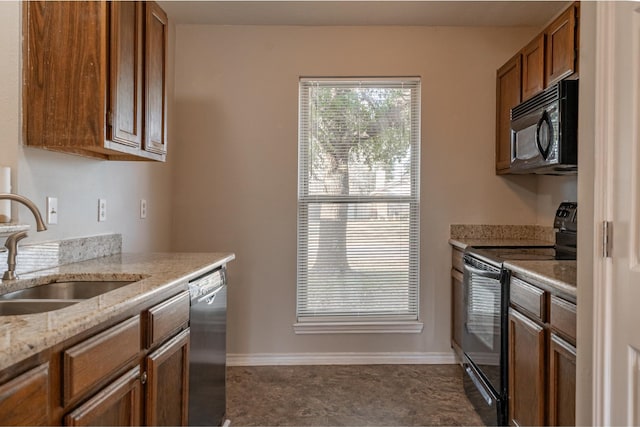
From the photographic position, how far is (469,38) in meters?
3.10

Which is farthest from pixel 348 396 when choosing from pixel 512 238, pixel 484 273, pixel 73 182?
pixel 73 182

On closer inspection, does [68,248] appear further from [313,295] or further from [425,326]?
[425,326]

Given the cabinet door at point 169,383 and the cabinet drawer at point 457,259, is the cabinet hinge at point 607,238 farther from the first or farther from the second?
the cabinet drawer at point 457,259

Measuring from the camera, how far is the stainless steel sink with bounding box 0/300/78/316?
1.31 m

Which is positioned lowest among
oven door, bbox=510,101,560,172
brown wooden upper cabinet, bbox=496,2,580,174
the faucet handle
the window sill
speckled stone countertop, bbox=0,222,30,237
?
the window sill

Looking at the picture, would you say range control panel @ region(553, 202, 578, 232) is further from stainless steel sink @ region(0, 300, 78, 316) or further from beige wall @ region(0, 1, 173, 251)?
beige wall @ region(0, 1, 173, 251)

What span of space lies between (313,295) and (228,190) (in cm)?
101

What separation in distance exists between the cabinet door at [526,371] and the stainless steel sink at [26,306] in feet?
5.64

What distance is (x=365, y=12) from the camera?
288 centimetres

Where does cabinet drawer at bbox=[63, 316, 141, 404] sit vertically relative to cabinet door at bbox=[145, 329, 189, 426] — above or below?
above

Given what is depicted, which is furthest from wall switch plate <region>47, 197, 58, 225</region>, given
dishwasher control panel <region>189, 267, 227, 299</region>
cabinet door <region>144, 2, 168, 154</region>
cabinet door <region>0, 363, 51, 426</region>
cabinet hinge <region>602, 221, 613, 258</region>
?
cabinet hinge <region>602, 221, 613, 258</region>

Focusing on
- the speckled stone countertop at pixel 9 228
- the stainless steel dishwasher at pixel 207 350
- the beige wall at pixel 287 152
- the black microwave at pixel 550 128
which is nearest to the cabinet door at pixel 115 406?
the stainless steel dishwasher at pixel 207 350

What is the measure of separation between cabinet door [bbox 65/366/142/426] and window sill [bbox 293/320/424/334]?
1.88 metres

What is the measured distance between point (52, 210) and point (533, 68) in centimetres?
266
